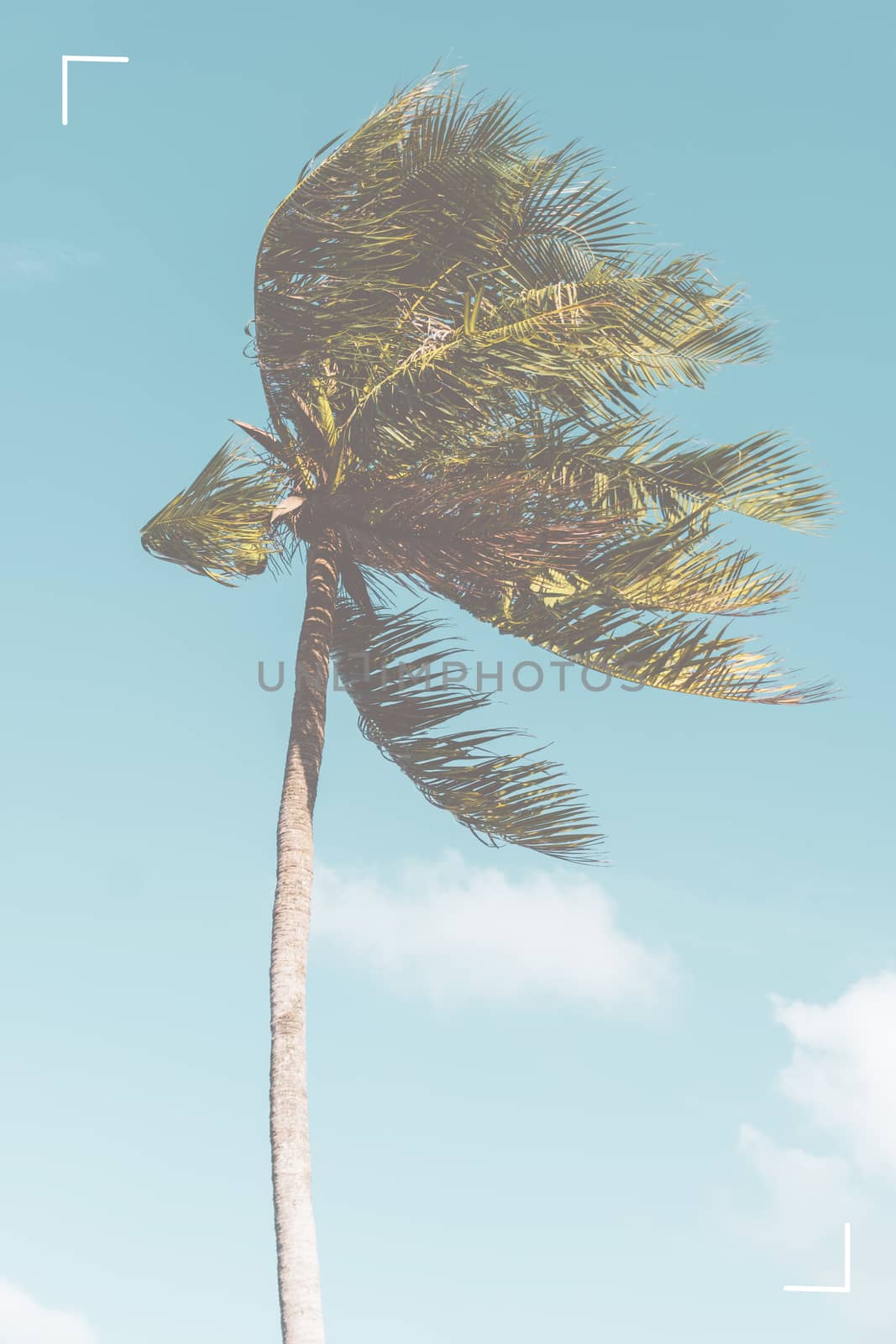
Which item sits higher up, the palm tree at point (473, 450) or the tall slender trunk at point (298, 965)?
the palm tree at point (473, 450)

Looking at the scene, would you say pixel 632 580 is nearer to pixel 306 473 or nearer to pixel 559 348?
pixel 559 348

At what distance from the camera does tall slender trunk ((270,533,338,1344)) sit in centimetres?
976

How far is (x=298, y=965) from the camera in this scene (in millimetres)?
10875

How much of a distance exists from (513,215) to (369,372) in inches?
75.1

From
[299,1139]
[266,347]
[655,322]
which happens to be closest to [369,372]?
[266,347]

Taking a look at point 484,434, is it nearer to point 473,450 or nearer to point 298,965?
point 473,450

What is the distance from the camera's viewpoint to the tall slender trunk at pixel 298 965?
9.76m

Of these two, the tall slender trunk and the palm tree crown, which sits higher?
the palm tree crown

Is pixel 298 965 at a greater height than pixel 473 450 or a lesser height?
lesser

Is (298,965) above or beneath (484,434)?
beneath

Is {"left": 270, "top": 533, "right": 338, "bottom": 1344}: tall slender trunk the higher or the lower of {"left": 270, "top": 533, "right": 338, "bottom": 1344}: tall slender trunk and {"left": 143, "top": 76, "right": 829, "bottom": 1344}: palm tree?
the lower

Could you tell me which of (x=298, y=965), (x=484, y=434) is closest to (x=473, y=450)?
(x=484, y=434)

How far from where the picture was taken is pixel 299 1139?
404 inches

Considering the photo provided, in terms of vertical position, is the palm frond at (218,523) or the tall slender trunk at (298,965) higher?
the palm frond at (218,523)
